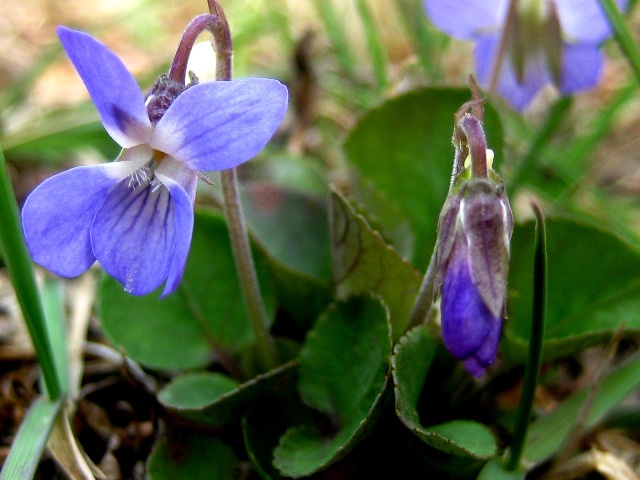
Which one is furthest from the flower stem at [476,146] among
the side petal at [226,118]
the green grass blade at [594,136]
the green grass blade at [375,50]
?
the green grass blade at [375,50]

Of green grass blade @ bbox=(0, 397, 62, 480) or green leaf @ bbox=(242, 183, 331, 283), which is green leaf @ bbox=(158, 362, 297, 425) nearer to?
green grass blade @ bbox=(0, 397, 62, 480)

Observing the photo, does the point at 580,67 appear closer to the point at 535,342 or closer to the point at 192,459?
the point at 535,342

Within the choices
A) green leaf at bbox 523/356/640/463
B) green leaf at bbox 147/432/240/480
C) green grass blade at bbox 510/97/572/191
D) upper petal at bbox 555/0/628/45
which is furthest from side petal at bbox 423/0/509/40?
green leaf at bbox 147/432/240/480

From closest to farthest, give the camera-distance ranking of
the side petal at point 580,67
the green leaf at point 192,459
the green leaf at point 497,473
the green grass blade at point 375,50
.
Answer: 1. the green leaf at point 497,473
2. the green leaf at point 192,459
3. the side petal at point 580,67
4. the green grass blade at point 375,50

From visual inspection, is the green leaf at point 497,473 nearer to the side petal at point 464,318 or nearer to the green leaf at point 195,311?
the side petal at point 464,318

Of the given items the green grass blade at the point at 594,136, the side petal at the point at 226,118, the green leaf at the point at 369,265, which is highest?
the side petal at the point at 226,118

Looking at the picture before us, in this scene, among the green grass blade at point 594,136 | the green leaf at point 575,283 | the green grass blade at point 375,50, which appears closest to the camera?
the green leaf at point 575,283
